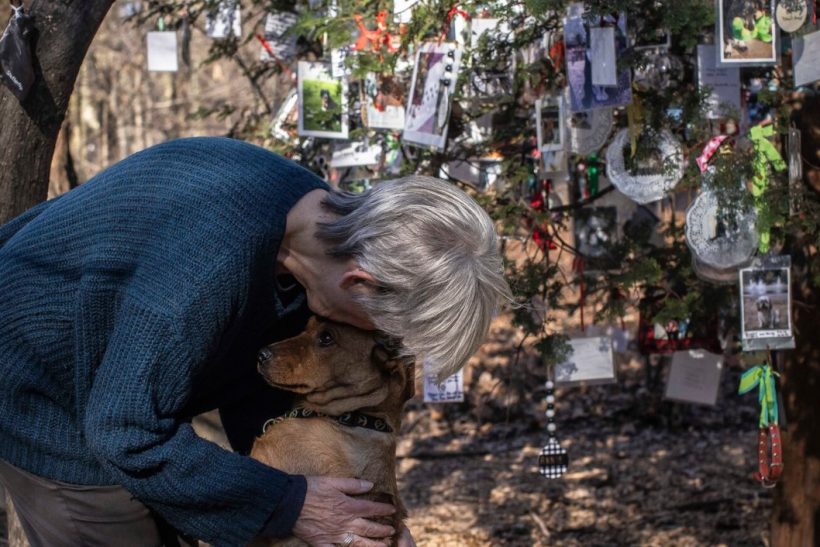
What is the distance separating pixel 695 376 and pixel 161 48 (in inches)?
128

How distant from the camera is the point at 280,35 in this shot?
5.70 m

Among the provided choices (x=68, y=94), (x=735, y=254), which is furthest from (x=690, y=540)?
(x=68, y=94)

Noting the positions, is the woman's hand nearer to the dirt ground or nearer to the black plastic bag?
the black plastic bag

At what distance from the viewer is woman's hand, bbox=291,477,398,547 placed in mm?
2635

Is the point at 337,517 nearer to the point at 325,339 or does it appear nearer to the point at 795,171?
the point at 325,339

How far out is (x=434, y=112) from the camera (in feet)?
14.8

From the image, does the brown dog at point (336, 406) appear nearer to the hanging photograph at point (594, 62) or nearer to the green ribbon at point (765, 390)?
the hanging photograph at point (594, 62)

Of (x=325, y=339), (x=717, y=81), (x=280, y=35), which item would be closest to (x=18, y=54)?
(x=325, y=339)

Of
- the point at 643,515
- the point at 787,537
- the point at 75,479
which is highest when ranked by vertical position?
the point at 75,479

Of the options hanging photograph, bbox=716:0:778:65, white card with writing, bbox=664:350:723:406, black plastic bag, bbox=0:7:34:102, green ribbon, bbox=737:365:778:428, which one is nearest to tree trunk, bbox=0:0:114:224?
black plastic bag, bbox=0:7:34:102

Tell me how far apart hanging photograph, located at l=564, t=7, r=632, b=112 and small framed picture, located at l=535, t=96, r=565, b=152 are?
0.70 feet

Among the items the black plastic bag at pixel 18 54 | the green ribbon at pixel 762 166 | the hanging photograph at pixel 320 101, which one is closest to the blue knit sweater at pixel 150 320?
the black plastic bag at pixel 18 54

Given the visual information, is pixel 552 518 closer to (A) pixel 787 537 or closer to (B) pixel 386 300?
(A) pixel 787 537

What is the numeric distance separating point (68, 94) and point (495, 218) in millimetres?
1741
